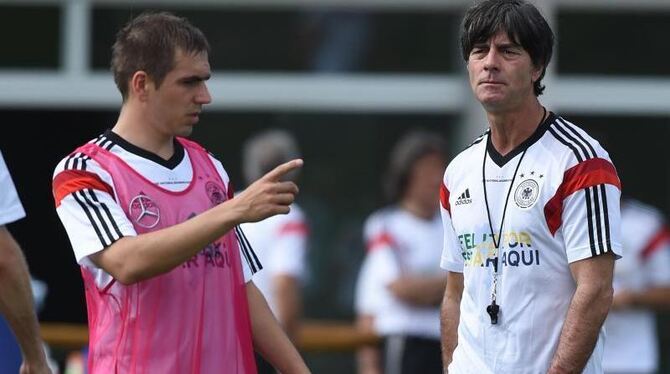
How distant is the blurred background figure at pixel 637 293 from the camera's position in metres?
9.06

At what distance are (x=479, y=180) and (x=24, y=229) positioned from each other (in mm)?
6717

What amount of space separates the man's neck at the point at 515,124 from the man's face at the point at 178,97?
0.92 metres

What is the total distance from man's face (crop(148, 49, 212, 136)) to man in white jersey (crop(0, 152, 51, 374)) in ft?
2.78

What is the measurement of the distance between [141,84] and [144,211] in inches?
16.9

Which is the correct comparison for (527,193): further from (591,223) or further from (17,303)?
(17,303)

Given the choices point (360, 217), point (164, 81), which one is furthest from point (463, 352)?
point (360, 217)

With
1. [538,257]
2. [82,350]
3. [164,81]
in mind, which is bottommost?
[82,350]

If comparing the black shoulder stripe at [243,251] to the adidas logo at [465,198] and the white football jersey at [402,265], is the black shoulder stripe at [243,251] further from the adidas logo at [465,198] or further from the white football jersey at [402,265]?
the white football jersey at [402,265]

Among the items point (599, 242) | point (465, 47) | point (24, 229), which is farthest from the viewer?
point (24, 229)

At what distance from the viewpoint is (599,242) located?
4988 mm

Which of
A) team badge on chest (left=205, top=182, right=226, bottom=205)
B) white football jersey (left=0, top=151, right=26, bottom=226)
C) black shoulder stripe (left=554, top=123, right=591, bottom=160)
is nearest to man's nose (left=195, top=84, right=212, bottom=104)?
team badge on chest (left=205, top=182, right=226, bottom=205)

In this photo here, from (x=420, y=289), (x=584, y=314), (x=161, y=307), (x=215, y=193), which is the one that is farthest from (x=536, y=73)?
(x=420, y=289)

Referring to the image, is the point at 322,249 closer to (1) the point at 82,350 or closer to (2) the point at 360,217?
(2) the point at 360,217

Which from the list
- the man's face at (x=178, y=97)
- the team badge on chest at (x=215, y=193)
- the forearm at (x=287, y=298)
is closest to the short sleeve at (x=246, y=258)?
the team badge on chest at (x=215, y=193)
